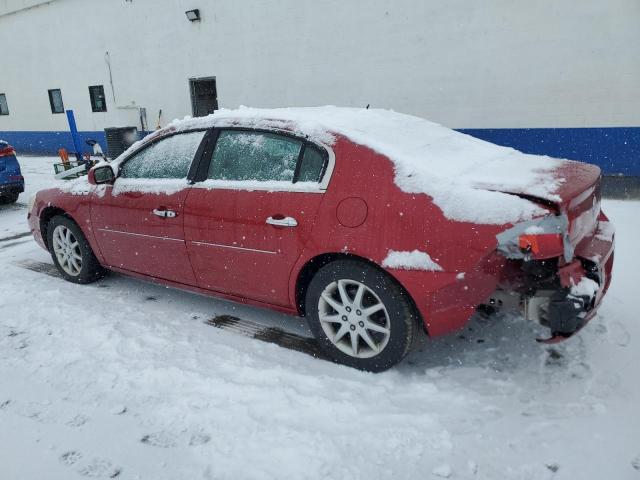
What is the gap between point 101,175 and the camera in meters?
3.89

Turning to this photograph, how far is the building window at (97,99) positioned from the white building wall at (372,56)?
0.24 meters

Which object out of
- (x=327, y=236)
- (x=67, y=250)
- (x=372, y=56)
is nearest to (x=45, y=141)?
(x=372, y=56)

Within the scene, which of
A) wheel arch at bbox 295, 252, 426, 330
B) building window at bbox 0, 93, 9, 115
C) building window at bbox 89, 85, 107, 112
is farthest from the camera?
building window at bbox 0, 93, 9, 115

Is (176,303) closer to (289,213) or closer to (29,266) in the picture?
(289,213)

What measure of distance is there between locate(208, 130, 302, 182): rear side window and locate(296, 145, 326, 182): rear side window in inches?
2.3

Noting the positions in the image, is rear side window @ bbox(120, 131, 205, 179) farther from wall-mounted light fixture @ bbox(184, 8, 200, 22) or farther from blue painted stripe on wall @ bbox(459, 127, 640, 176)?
wall-mounted light fixture @ bbox(184, 8, 200, 22)

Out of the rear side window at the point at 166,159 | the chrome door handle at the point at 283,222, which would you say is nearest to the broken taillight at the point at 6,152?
the rear side window at the point at 166,159

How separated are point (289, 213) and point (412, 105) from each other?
23.2ft

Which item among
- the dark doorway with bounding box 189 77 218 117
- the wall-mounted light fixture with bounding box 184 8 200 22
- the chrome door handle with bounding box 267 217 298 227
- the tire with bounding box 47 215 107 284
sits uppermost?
the wall-mounted light fixture with bounding box 184 8 200 22

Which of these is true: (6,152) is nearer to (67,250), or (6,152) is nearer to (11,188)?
(11,188)

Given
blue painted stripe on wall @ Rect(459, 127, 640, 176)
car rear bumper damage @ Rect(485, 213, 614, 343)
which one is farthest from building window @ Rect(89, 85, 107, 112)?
car rear bumper damage @ Rect(485, 213, 614, 343)

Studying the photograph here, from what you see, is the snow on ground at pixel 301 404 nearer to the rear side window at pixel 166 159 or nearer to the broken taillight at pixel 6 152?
the rear side window at pixel 166 159

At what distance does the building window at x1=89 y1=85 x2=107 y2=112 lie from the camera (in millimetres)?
14906

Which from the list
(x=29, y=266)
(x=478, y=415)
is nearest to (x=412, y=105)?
(x=29, y=266)
